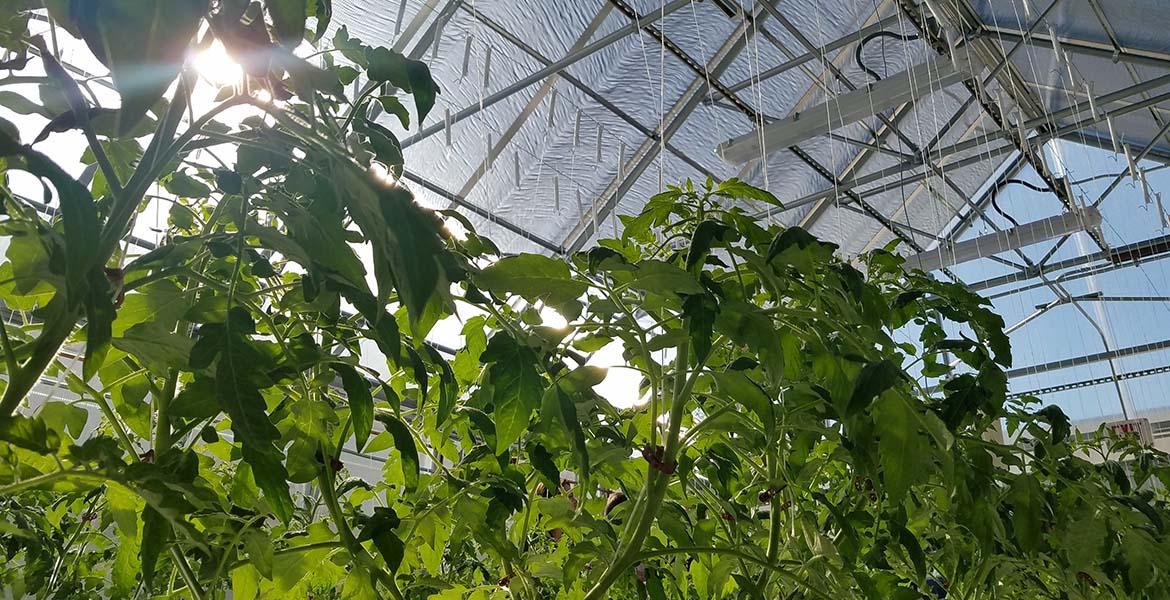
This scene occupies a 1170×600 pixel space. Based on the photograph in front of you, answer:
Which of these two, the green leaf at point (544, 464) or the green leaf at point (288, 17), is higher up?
the green leaf at point (288, 17)

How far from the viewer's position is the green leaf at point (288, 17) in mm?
423

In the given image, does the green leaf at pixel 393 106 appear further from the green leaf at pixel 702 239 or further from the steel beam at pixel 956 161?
the steel beam at pixel 956 161

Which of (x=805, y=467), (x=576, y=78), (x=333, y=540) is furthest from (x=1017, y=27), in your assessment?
(x=333, y=540)

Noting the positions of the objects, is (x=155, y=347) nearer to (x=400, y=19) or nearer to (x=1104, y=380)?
(x=400, y=19)

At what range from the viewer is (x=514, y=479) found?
832 millimetres

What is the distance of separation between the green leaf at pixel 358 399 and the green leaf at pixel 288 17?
0.28 meters

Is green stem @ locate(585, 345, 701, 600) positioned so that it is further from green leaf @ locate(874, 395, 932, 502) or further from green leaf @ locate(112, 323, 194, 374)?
green leaf @ locate(112, 323, 194, 374)

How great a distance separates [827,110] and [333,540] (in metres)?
4.30

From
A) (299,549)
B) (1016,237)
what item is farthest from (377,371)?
(1016,237)

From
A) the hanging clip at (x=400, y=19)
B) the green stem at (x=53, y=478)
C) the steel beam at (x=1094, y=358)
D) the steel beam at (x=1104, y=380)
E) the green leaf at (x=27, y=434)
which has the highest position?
the steel beam at (x=1094, y=358)

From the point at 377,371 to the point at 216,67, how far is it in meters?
0.33

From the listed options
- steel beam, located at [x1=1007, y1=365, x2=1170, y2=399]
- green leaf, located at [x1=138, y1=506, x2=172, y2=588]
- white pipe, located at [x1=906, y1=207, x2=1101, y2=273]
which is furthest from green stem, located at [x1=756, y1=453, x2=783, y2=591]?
steel beam, located at [x1=1007, y1=365, x2=1170, y2=399]

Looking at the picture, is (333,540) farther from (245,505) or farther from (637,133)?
(637,133)

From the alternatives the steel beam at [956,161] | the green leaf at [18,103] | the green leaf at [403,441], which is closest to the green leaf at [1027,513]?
the green leaf at [403,441]
